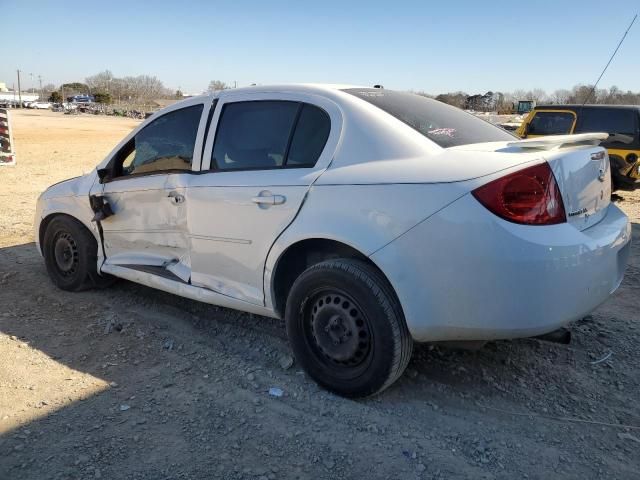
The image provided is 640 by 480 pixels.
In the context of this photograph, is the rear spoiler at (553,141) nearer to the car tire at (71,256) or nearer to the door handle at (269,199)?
the door handle at (269,199)

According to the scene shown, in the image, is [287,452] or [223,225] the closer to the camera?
[287,452]

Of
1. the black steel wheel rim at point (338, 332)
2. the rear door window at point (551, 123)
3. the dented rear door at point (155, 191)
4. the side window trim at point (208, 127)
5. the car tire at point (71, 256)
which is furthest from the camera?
the rear door window at point (551, 123)

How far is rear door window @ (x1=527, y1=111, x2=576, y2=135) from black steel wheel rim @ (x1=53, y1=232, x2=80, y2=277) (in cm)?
992

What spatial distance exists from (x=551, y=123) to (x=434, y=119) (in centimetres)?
959

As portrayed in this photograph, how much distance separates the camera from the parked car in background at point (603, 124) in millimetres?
10430

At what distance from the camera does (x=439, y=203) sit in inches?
101

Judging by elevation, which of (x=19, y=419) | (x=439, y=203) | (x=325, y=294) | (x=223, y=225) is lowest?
(x=19, y=419)

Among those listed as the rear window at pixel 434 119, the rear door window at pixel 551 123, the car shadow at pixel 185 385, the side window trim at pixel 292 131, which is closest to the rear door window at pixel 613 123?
the rear door window at pixel 551 123

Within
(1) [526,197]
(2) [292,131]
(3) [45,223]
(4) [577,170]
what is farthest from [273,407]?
(3) [45,223]

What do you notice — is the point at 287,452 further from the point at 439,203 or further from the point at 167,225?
the point at 167,225

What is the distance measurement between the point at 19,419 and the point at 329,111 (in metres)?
2.40

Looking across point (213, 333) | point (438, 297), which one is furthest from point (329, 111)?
point (213, 333)

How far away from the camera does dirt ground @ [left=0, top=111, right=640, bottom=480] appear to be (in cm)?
256

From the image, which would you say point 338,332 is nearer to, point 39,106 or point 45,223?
point 45,223
